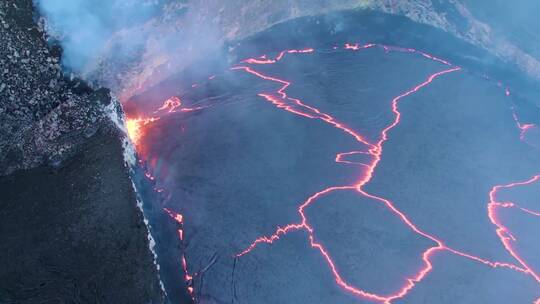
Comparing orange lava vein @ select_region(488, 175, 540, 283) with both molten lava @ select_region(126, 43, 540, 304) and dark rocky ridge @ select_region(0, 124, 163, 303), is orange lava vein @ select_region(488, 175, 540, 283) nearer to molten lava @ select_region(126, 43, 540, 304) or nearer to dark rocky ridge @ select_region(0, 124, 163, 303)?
molten lava @ select_region(126, 43, 540, 304)

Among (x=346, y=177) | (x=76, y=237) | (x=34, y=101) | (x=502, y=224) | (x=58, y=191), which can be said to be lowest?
(x=502, y=224)

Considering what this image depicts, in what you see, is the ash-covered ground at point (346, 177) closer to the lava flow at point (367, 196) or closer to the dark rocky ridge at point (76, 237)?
the lava flow at point (367, 196)

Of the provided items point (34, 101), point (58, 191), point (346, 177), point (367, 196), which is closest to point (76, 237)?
point (58, 191)

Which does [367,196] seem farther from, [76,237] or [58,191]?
[58,191]

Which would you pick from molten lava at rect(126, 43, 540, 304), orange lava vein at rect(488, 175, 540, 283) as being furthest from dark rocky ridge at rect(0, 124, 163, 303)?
orange lava vein at rect(488, 175, 540, 283)

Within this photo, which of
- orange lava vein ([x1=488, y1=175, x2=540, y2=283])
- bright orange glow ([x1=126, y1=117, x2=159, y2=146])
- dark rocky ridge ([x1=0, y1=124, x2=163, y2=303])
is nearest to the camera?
dark rocky ridge ([x1=0, y1=124, x2=163, y2=303])

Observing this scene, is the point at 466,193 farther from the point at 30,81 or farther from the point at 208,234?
the point at 30,81

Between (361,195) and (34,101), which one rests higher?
(34,101)
